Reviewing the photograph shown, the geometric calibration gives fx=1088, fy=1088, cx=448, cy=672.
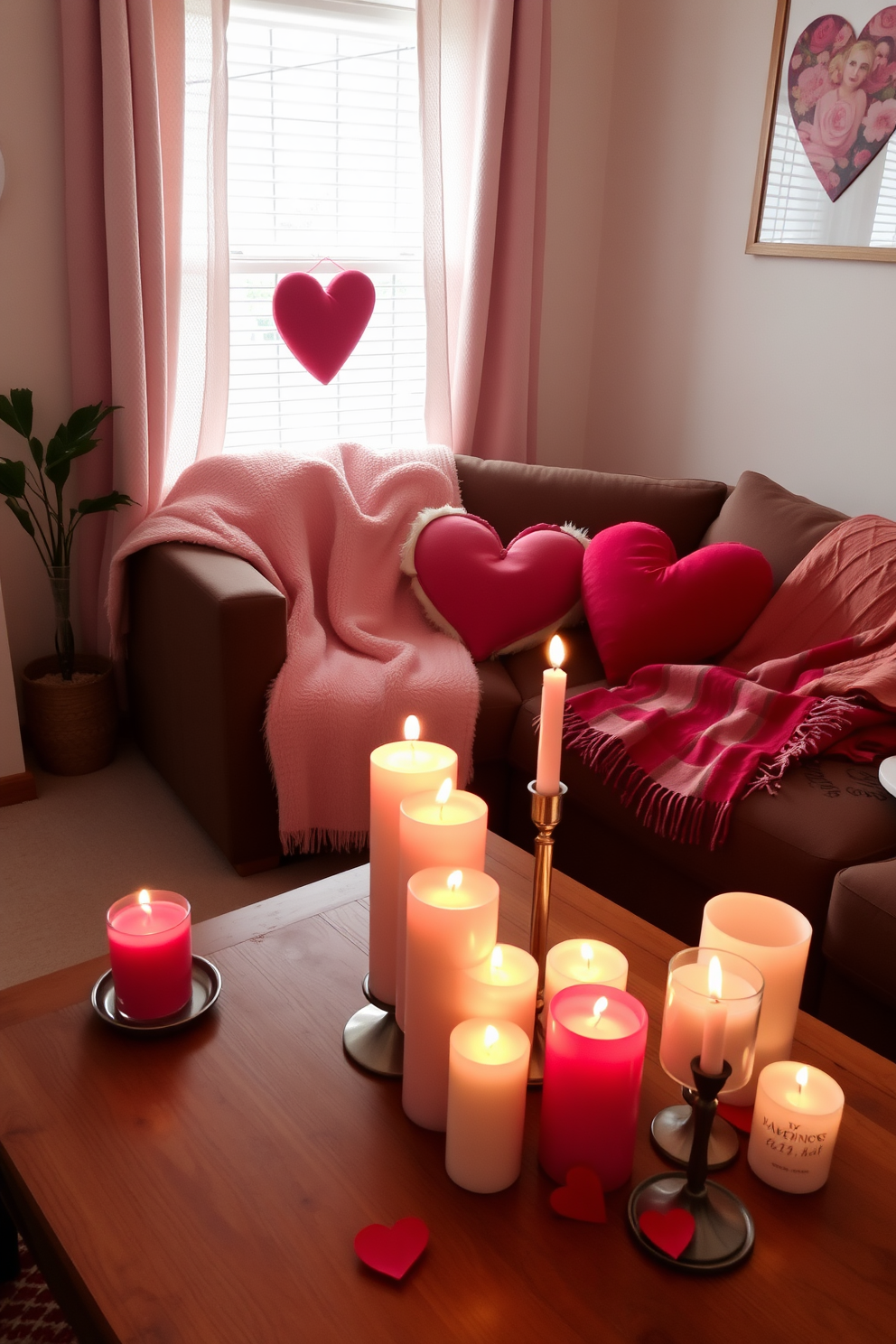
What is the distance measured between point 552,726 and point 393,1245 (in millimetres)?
454

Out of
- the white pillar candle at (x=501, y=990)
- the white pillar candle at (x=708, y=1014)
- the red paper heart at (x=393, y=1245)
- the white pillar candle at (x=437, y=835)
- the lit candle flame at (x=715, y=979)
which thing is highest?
the white pillar candle at (x=437, y=835)

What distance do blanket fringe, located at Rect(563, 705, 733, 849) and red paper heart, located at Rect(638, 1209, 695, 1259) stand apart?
3.08 feet

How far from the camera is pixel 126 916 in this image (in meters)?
1.14

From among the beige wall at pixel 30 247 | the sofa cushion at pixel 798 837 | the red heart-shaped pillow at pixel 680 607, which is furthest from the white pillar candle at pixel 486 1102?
the beige wall at pixel 30 247

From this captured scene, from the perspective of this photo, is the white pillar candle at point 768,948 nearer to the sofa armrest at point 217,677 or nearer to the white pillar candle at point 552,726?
the white pillar candle at point 552,726

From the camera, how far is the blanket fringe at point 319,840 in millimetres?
2223

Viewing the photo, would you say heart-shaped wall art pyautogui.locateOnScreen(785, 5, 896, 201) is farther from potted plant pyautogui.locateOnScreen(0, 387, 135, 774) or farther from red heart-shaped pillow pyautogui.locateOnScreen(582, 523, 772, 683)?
potted plant pyautogui.locateOnScreen(0, 387, 135, 774)

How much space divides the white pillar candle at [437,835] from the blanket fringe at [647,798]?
889 mm

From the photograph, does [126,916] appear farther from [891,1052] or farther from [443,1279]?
[891,1052]

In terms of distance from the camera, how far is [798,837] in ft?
5.69

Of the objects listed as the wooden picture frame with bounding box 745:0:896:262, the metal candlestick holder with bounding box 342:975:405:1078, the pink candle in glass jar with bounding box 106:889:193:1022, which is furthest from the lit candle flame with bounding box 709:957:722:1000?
the wooden picture frame with bounding box 745:0:896:262

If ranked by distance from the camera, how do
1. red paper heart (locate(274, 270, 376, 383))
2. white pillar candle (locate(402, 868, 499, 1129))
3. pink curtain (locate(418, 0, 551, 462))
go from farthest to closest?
1. pink curtain (locate(418, 0, 551, 462))
2. red paper heart (locate(274, 270, 376, 383))
3. white pillar candle (locate(402, 868, 499, 1129))

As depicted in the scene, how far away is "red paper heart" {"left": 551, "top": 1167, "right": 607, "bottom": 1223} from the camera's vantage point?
941 mm

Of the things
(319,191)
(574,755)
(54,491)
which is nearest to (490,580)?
(574,755)
